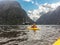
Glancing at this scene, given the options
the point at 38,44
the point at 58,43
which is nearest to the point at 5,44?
the point at 38,44

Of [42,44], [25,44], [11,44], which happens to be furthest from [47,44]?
[11,44]

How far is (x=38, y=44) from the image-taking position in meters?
31.4

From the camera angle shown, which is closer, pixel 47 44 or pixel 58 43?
pixel 58 43

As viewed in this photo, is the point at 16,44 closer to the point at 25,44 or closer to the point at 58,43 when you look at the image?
the point at 25,44

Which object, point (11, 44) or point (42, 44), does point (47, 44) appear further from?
point (11, 44)

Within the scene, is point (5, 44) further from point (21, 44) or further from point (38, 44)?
point (38, 44)

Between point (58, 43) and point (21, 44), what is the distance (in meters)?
16.2

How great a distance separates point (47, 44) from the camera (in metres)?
31.1

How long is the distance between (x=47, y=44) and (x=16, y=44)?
189 inches

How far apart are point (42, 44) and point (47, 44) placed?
80 cm

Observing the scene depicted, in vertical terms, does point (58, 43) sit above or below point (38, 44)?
above

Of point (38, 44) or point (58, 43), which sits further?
point (38, 44)

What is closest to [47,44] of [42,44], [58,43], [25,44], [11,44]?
[42,44]

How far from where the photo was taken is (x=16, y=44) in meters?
30.9
